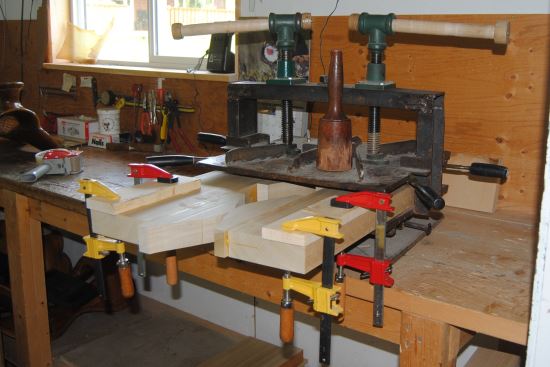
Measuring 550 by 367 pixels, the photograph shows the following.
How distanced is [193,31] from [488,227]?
33.9 inches

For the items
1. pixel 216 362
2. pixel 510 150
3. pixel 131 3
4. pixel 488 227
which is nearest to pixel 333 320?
pixel 488 227

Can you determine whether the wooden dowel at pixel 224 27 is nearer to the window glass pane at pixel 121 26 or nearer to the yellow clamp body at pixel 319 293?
the yellow clamp body at pixel 319 293

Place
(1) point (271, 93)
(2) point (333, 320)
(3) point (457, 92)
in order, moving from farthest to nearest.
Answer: (3) point (457, 92)
(1) point (271, 93)
(2) point (333, 320)

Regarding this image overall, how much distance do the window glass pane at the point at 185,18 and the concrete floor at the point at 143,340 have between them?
1.15 metres

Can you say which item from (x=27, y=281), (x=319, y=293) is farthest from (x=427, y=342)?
(x=27, y=281)

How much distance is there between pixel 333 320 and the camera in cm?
108

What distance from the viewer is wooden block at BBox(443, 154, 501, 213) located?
4.86 ft

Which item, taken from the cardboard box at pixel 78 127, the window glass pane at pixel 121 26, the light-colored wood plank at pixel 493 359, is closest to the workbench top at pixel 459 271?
the light-colored wood plank at pixel 493 359

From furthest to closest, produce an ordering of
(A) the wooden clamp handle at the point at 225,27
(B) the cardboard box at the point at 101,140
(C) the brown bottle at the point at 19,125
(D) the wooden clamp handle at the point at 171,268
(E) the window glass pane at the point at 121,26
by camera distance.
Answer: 1. (E) the window glass pane at the point at 121,26
2. (B) the cardboard box at the point at 101,140
3. (C) the brown bottle at the point at 19,125
4. (A) the wooden clamp handle at the point at 225,27
5. (D) the wooden clamp handle at the point at 171,268

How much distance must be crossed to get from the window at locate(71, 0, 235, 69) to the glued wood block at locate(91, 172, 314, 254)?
1.51 meters

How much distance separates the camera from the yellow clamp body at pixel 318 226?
841mm

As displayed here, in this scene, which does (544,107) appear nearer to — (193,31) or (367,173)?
(367,173)

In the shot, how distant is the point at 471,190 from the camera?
150cm

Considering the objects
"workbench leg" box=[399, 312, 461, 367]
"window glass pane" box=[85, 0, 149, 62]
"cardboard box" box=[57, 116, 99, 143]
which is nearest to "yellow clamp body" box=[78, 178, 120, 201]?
"workbench leg" box=[399, 312, 461, 367]
